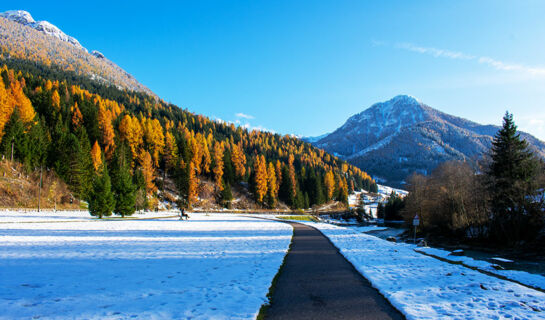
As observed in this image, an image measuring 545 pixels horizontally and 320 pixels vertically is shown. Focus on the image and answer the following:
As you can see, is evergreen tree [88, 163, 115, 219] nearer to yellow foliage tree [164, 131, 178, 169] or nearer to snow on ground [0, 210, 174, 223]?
snow on ground [0, 210, 174, 223]

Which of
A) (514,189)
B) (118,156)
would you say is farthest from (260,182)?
(514,189)

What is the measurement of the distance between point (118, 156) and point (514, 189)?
203 feet

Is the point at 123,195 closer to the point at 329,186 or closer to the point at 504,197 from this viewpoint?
the point at 504,197

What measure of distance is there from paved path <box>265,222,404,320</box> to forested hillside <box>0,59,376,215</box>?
3686 centimetres

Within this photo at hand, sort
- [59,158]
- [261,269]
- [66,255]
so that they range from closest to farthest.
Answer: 1. [261,269]
2. [66,255]
3. [59,158]

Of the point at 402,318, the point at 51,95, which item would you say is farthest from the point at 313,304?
the point at 51,95

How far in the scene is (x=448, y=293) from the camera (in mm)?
7637

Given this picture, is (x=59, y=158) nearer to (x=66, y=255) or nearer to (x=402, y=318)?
(x=66, y=255)

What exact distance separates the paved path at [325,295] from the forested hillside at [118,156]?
36.9m

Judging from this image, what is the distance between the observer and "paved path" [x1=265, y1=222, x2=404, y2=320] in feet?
19.6

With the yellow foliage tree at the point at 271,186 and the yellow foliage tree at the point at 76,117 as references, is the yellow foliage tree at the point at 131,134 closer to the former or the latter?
the yellow foliage tree at the point at 76,117

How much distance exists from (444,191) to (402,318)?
3705cm

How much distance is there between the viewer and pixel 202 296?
6695 millimetres

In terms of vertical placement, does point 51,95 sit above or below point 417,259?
above
